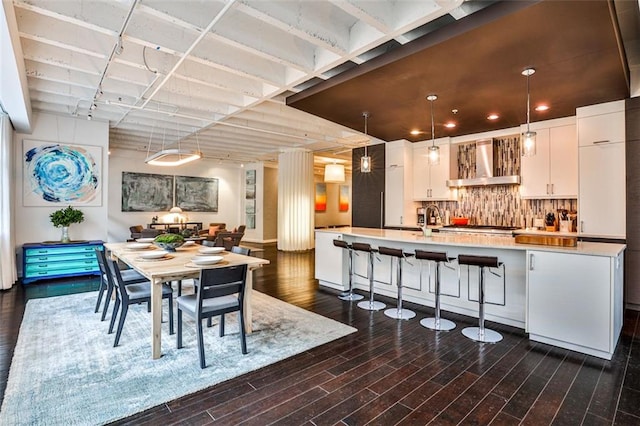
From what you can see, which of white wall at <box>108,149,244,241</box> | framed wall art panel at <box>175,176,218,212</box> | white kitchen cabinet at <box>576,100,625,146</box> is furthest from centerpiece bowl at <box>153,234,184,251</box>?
framed wall art panel at <box>175,176,218,212</box>

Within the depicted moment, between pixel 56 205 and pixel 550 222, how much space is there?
8.67 m

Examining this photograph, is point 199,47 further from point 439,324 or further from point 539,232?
point 539,232

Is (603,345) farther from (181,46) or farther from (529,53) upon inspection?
(181,46)

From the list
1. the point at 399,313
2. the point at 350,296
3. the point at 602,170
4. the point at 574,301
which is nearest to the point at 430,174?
the point at 602,170

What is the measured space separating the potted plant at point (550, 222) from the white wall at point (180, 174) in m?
9.72

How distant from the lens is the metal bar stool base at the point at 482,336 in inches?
128

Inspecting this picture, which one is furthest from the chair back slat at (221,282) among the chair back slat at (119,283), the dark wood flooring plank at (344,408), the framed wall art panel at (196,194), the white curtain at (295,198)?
the framed wall art panel at (196,194)

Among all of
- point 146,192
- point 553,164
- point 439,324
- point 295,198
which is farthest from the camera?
point 146,192

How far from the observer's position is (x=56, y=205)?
6.00m

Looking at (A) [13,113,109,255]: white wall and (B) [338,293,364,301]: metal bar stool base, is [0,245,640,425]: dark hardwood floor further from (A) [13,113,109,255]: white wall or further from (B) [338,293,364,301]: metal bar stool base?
(A) [13,113,109,255]: white wall

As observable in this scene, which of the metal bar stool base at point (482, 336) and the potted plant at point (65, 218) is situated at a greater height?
the potted plant at point (65, 218)

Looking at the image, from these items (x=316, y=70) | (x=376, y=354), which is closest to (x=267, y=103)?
(x=316, y=70)

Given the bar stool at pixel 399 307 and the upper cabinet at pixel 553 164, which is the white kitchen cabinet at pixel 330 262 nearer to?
the bar stool at pixel 399 307

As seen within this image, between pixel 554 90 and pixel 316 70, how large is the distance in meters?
2.92
